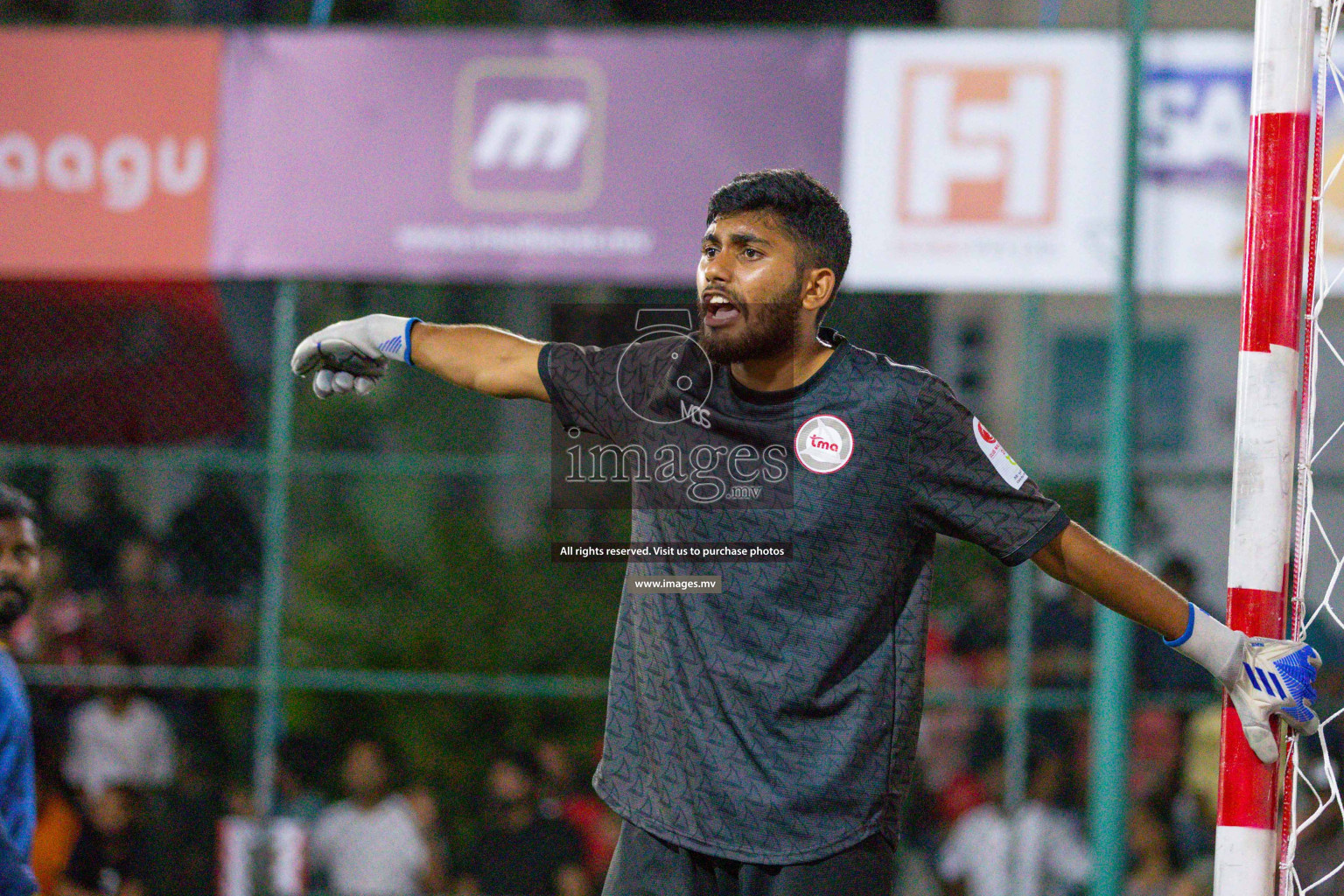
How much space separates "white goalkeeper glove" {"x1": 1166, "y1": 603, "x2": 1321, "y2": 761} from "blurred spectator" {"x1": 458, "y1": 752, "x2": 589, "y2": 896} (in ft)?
12.5

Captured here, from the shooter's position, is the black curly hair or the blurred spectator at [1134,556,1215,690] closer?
the black curly hair

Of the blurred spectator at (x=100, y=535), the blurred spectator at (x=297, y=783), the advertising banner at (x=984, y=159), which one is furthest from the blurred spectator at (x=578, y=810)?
the advertising banner at (x=984, y=159)

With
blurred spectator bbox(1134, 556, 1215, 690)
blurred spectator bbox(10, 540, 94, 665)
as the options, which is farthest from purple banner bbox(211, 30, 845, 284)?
blurred spectator bbox(1134, 556, 1215, 690)

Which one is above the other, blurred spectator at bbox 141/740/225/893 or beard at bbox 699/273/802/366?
beard at bbox 699/273/802/366

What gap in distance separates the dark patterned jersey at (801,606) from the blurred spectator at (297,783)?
4.21m

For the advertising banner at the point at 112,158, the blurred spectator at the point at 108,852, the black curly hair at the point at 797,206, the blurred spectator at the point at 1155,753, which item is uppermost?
the advertising banner at the point at 112,158

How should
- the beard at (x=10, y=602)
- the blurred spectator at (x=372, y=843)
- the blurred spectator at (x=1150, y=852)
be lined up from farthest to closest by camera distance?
1. the blurred spectator at (x=372, y=843)
2. the blurred spectator at (x=1150, y=852)
3. the beard at (x=10, y=602)

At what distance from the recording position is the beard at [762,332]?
2.49 meters

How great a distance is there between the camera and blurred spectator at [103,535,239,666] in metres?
6.85

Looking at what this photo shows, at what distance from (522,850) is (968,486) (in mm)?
4165

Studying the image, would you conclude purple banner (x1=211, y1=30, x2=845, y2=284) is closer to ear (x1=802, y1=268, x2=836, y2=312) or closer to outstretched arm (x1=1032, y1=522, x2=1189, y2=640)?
ear (x1=802, y1=268, x2=836, y2=312)

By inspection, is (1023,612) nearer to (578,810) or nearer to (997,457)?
(578,810)

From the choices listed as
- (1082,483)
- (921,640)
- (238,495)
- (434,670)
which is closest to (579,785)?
(434,670)

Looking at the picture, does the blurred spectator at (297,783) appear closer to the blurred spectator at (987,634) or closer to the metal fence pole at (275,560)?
the metal fence pole at (275,560)
